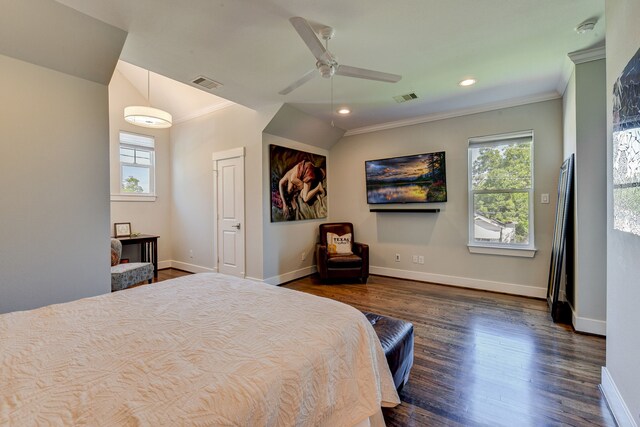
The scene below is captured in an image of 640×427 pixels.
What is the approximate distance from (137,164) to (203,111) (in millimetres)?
1599

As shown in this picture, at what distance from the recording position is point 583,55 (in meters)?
2.52

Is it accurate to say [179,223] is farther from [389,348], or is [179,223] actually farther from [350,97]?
[389,348]

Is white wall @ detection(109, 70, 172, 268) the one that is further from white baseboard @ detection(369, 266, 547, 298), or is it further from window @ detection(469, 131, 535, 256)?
window @ detection(469, 131, 535, 256)

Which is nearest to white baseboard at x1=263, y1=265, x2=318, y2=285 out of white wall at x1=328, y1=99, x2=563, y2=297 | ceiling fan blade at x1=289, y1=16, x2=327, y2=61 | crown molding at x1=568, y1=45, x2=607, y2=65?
white wall at x1=328, y1=99, x2=563, y2=297

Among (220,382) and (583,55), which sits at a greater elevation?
(583,55)

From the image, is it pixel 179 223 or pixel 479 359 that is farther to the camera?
pixel 179 223

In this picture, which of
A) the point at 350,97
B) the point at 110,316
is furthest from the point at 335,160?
the point at 110,316

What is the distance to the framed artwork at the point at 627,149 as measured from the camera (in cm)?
130

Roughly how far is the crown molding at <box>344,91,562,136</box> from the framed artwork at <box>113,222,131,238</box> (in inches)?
164

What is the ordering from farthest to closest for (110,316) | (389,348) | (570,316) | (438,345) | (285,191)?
(285,191) → (570,316) → (438,345) → (389,348) → (110,316)

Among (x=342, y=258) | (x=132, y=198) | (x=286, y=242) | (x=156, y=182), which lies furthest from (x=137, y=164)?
(x=342, y=258)

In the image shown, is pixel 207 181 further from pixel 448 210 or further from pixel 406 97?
pixel 448 210

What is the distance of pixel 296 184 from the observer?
15.4ft

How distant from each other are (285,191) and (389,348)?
10.6 ft
